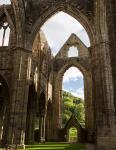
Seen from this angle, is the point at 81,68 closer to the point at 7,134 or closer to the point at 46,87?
the point at 46,87

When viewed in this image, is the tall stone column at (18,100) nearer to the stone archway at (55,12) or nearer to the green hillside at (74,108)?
the stone archway at (55,12)

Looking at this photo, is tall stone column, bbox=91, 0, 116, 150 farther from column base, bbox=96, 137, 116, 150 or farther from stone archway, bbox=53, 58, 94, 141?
stone archway, bbox=53, 58, 94, 141

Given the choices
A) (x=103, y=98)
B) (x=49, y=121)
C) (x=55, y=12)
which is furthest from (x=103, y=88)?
(x=49, y=121)

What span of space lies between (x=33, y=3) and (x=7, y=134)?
9.36 m

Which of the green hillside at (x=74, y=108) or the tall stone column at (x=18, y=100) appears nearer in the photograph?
the tall stone column at (x=18, y=100)

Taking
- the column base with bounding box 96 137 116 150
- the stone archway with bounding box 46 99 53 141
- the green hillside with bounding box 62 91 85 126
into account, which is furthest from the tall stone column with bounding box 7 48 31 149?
the green hillside with bounding box 62 91 85 126

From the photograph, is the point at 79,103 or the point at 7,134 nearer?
the point at 7,134

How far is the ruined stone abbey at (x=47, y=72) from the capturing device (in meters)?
11.4

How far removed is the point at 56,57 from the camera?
87.4 ft

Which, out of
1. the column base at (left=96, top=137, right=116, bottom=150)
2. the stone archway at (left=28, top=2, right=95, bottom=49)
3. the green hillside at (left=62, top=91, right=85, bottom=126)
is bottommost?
the column base at (left=96, top=137, right=116, bottom=150)

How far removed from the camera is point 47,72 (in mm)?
24172

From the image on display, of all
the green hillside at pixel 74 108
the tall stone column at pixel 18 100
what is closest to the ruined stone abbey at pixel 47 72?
the tall stone column at pixel 18 100

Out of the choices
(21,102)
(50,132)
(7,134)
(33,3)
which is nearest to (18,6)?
(33,3)

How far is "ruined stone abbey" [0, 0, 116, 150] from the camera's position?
1137 centimetres
